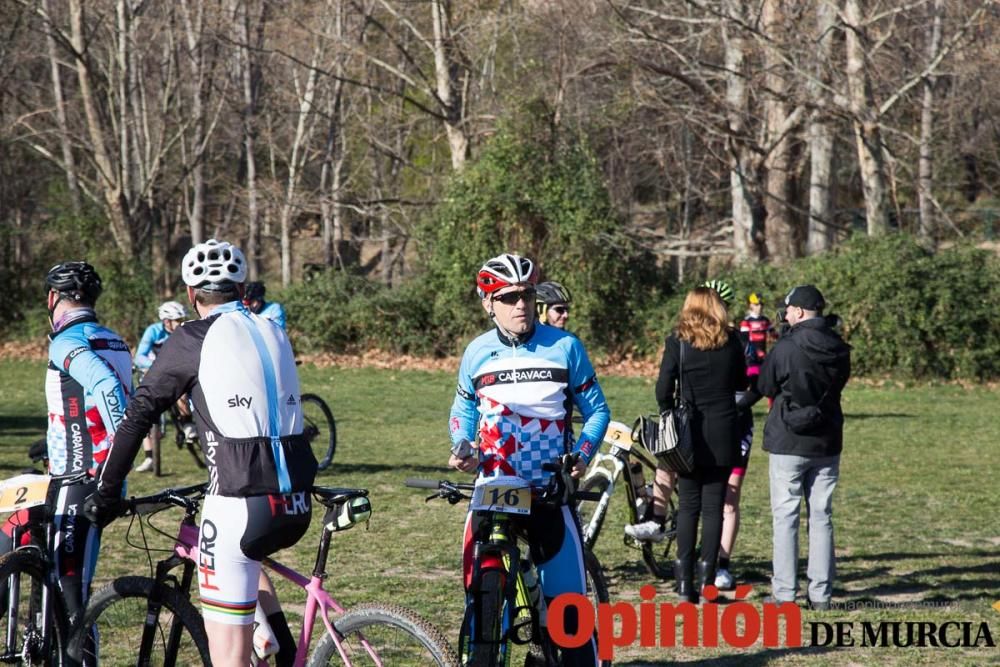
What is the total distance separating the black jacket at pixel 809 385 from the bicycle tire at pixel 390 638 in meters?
3.56

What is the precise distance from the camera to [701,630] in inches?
265

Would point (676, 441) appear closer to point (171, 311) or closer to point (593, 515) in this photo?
point (593, 515)

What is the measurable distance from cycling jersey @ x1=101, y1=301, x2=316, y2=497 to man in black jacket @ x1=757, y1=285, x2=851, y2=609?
3.80 metres

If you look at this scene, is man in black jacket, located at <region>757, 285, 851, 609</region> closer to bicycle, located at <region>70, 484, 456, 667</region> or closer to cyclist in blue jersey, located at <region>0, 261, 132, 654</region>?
bicycle, located at <region>70, 484, 456, 667</region>

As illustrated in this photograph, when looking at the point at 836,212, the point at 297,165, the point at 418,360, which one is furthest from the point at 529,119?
the point at 297,165

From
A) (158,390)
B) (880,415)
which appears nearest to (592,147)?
(880,415)

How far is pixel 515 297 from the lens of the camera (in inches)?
201

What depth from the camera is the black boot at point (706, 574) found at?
7383 millimetres

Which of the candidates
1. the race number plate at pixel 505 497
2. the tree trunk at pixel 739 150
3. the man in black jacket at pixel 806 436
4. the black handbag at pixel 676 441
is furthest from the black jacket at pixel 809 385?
the tree trunk at pixel 739 150

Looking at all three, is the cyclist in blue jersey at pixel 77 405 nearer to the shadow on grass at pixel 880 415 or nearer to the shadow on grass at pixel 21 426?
the shadow on grass at pixel 21 426

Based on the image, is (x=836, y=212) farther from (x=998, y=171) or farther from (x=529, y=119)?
(x=998, y=171)

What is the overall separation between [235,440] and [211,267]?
62 centimetres

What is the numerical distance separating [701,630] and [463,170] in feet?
69.1

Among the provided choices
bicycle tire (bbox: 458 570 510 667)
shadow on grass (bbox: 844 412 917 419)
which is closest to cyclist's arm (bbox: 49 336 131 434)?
bicycle tire (bbox: 458 570 510 667)
